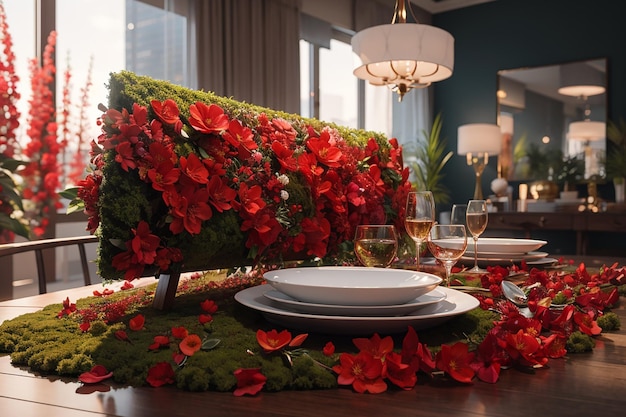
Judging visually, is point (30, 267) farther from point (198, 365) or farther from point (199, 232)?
point (198, 365)

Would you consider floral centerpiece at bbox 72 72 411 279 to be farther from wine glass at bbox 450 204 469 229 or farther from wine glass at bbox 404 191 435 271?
wine glass at bbox 450 204 469 229

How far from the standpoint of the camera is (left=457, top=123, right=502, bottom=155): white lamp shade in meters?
5.37

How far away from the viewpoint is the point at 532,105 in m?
5.88

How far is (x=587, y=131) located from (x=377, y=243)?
17.0 feet

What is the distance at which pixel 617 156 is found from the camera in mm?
5094

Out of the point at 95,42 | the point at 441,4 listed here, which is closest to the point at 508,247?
the point at 95,42

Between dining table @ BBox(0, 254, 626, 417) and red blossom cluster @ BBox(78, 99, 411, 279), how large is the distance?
278mm

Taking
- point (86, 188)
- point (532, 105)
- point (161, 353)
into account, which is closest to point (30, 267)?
point (86, 188)

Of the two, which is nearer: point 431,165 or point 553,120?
point 553,120

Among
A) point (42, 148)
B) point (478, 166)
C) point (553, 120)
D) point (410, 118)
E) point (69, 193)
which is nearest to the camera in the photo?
point (69, 193)

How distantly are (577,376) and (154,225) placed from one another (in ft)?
1.95

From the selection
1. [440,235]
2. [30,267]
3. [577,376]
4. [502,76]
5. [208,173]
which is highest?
[502,76]

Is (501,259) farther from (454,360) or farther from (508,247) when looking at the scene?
(454,360)

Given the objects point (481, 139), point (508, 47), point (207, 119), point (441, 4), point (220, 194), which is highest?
point (441, 4)
